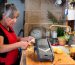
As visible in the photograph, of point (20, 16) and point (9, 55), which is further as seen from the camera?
point (20, 16)

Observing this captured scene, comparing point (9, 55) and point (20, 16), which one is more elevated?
point (20, 16)

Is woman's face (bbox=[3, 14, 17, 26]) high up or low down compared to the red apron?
up

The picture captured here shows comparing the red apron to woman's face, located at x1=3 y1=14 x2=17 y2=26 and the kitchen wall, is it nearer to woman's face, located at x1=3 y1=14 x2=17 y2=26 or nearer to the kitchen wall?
woman's face, located at x1=3 y1=14 x2=17 y2=26

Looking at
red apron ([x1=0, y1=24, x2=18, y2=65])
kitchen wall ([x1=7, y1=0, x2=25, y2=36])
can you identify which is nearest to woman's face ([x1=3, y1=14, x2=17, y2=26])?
red apron ([x1=0, y1=24, x2=18, y2=65])

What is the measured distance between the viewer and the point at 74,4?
94.2 inches

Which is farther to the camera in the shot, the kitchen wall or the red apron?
the kitchen wall

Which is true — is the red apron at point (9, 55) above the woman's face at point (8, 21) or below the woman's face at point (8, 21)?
below

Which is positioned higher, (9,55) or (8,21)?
(8,21)

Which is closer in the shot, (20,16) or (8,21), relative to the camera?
(8,21)

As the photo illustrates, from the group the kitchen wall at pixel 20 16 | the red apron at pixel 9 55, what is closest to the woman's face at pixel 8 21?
the red apron at pixel 9 55

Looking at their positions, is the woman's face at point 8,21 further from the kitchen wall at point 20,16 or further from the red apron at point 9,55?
the kitchen wall at point 20,16

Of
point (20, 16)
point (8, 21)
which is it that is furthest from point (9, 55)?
point (20, 16)

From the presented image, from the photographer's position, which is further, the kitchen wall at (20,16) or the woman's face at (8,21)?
the kitchen wall at (20,16)

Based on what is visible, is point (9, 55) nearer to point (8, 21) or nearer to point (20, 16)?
point (8, 21)
